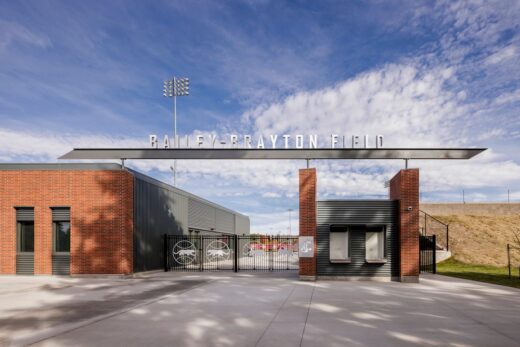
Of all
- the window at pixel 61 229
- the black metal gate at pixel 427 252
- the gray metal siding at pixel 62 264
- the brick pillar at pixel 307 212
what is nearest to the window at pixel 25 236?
the window at pixel 61 229

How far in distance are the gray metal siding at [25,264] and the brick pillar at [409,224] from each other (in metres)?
19.0

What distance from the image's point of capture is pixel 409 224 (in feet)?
62.1

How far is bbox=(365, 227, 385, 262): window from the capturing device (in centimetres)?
1939

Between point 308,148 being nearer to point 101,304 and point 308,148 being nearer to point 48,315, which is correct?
point 101,304

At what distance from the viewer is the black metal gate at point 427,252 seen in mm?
23672

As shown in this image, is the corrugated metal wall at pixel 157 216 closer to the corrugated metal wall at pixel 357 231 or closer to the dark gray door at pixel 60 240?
the dark gray door at pixel 60 240

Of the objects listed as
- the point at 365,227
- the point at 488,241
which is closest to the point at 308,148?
the point at 365,227

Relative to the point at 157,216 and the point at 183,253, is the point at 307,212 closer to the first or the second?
the point at 157,216

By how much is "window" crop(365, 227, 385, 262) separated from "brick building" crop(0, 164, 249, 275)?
12.3m

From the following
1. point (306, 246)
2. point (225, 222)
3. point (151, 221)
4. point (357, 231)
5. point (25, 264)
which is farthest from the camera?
point (225, 222)

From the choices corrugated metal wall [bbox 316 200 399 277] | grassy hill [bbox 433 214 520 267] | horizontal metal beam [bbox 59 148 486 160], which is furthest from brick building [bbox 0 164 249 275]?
grassy hill [bbox 433 214 520 267]

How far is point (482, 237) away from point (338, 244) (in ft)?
81.0

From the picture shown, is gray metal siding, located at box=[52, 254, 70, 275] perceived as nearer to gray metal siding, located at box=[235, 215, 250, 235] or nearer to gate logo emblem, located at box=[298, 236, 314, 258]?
gate logo emblem, located at box=[298, 236, 314, 258]

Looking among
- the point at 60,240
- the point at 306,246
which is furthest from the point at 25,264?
the point at 306,246
